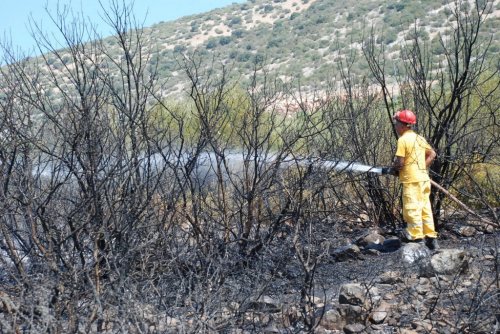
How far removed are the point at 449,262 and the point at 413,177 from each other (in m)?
1.39

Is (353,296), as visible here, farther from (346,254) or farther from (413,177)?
(346,254)

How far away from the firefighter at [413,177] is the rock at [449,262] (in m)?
1.00

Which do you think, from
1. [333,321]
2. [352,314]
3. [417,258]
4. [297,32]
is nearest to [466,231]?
[417,258]

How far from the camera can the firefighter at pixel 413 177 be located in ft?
29.9

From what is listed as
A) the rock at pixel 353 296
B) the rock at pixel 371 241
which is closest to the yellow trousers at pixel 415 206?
the rock at pixel 371 241

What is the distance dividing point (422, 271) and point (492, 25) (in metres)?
33.3

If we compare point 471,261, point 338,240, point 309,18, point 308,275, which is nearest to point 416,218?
point 471,261

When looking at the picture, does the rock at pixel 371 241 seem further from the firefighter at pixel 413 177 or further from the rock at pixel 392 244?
the firefighter at pixel 413 177

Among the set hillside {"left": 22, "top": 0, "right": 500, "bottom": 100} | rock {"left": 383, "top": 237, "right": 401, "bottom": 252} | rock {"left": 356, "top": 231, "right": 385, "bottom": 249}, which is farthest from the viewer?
hillside {"left": 22, "top": 0, "right": 500, "bottom": 100}

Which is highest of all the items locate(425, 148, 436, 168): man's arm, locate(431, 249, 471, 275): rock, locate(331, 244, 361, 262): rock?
locate(425, 148, 436, 168): man's arm

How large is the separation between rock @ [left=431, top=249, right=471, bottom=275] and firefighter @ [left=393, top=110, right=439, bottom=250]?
1004 mm

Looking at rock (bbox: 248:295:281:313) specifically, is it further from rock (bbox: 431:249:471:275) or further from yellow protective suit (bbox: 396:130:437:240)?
yellow protective suit (bbox: 396:130:437:240)

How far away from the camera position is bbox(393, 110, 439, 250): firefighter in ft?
29.9

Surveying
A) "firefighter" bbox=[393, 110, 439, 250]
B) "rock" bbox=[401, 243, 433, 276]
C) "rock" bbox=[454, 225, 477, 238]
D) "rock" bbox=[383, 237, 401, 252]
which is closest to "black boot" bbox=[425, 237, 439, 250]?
"firefighter" bbox=[393, 110, 439, 250]
